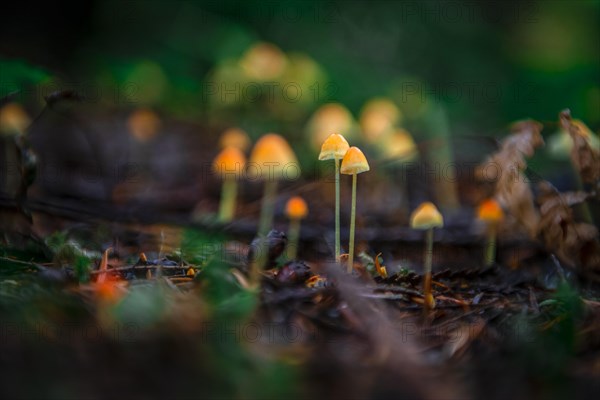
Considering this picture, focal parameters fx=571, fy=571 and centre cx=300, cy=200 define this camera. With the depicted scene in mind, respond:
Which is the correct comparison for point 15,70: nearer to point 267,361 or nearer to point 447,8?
point 267,361

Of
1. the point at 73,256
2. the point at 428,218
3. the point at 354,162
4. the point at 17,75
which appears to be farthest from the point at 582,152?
the point at 17,75

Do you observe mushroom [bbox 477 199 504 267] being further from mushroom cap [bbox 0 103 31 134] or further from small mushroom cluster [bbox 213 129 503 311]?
mushroom cap [bbox 0 103 31 134]

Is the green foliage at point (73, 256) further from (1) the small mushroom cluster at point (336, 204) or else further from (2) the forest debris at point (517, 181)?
(2) the forest debris at point (517, 181)

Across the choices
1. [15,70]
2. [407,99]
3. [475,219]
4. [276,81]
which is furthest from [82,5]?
[475,219]

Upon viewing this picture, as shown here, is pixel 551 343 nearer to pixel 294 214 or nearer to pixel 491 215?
pixel 491 215

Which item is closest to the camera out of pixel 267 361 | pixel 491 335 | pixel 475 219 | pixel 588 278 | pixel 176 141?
pixel 267 361

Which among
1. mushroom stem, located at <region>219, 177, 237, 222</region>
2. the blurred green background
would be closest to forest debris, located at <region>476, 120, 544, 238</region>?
mushroom stem, located at <region>219, 177, 237, 222</region>
